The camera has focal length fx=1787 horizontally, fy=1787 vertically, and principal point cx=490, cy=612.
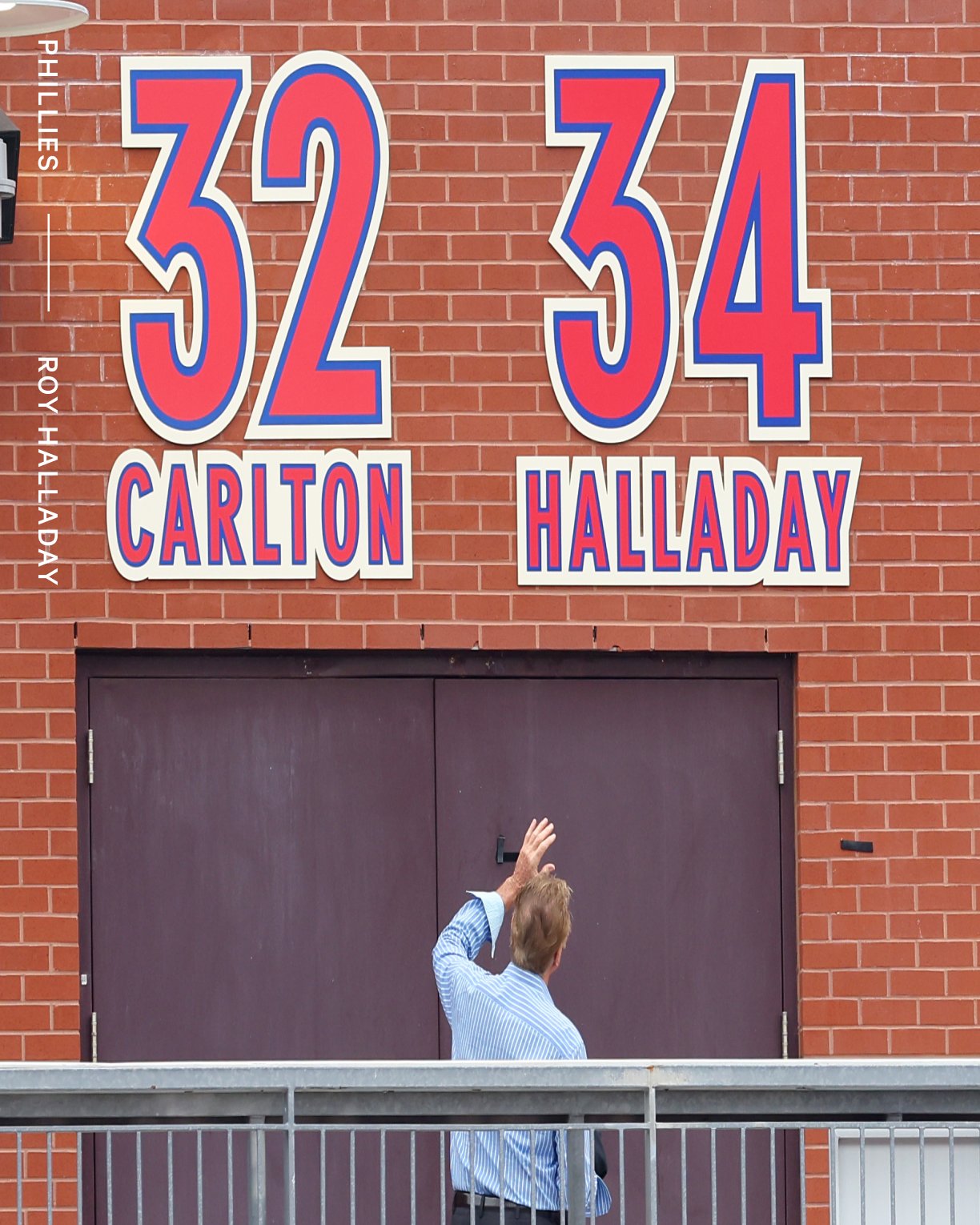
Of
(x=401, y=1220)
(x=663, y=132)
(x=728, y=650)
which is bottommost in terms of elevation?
(x=401, y=1220)

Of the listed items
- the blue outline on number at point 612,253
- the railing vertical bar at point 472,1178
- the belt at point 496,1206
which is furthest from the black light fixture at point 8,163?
the belt at point 496,1206

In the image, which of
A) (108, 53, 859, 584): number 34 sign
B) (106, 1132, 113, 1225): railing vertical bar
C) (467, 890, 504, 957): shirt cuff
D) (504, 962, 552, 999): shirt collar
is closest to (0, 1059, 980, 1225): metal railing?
(106, 1132, 113, 1225): railing vertical bar

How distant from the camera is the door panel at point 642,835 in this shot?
23.8 feet

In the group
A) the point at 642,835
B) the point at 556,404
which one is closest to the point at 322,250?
the point at 556,404

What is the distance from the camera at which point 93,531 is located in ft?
23.4

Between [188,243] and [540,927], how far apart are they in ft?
11.1

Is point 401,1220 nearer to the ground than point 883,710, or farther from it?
nearer to the ground

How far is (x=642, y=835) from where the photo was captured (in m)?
7.31

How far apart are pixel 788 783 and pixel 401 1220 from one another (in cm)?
233

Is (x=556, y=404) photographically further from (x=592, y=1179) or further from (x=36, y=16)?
(x=592, y=1179)

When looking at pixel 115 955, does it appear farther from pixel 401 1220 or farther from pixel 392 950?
pixel 401 1220

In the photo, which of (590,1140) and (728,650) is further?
(728,650)

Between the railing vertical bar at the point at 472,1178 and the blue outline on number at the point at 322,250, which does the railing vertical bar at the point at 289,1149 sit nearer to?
the railing vertical bar at the point at 472,1178

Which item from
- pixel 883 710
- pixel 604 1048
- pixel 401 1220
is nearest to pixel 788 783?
pixel 883 710
